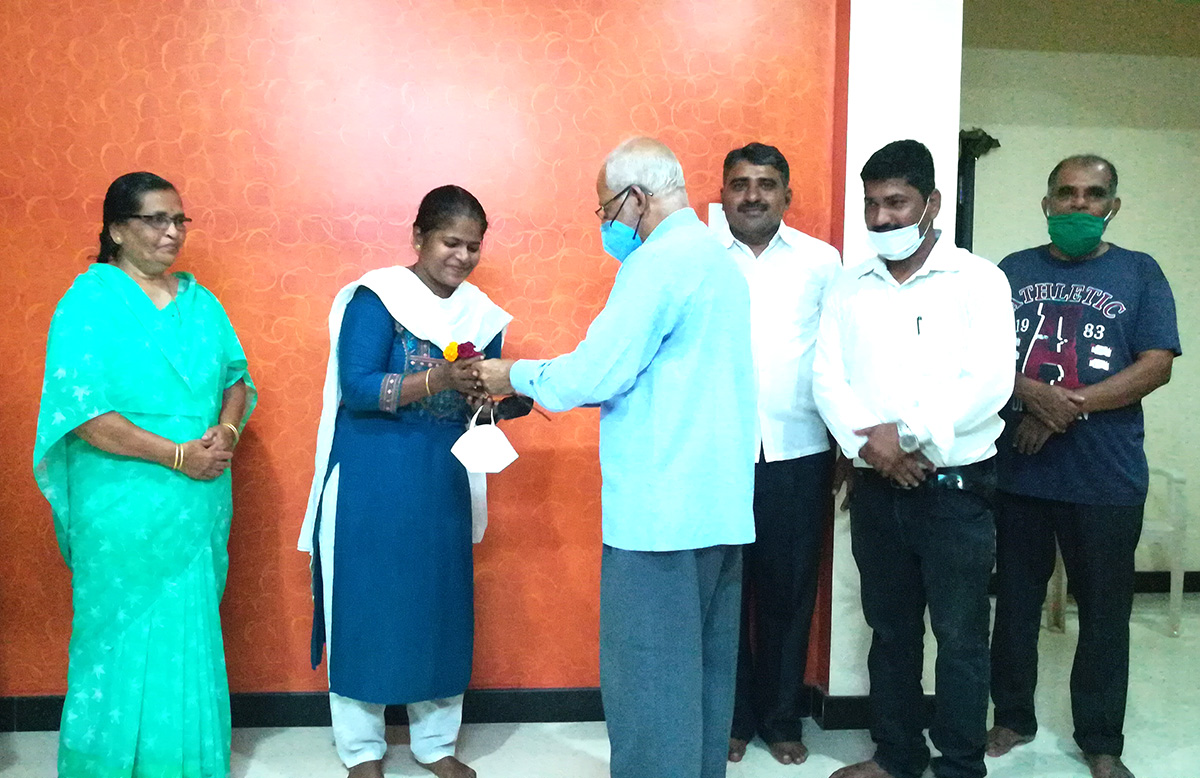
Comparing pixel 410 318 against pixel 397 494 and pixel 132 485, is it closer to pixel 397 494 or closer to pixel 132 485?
pixel 397 494

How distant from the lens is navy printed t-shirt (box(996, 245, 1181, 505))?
2.50m

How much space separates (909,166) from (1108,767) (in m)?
1.76

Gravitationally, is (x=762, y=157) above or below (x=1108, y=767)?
above

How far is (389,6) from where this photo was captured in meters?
2.78

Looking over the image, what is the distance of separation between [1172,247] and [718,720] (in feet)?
12.5

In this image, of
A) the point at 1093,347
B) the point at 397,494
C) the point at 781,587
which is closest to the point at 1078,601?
the point at 1093,347

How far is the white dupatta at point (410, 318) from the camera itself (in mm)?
2344

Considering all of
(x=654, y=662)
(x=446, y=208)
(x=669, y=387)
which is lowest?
(x=654, y=662)

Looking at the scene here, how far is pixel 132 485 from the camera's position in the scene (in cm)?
228

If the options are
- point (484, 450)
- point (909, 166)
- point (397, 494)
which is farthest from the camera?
point (397, 494)

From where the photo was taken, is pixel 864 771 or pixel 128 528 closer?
pixel 128 528

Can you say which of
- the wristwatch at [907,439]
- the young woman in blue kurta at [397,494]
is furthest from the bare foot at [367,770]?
the wristwatch at [907,439]

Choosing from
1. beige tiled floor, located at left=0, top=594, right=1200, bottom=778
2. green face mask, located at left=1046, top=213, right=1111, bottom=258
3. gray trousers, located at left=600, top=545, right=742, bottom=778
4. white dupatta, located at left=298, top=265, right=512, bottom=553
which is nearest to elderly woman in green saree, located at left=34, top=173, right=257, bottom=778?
white dupatta, located at left=298, top=265, right=512, bottom=553

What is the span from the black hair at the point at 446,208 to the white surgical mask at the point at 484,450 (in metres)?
0.55
